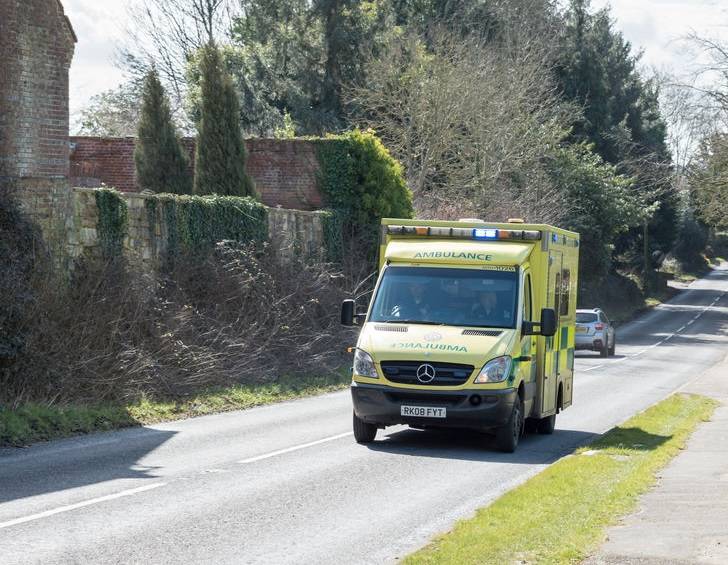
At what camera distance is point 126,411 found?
16.9 meters

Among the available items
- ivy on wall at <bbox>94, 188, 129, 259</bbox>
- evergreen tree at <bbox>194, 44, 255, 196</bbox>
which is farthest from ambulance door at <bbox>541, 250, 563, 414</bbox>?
evergreen tree at <bbox>194, 44, 255, 196</bbox>

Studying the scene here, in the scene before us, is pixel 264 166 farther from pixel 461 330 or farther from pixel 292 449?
pixel 292 449

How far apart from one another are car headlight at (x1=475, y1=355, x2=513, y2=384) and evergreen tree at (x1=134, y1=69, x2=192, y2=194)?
17848 millimetres

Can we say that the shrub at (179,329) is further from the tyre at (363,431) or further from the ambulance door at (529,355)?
the ambulance door at (529,355)

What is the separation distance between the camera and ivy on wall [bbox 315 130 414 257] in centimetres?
3316

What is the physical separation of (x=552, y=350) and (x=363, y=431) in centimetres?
307

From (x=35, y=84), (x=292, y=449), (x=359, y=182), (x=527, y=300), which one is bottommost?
(x=292, y=449)

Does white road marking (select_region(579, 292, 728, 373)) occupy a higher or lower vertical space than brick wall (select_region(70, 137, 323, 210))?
lower

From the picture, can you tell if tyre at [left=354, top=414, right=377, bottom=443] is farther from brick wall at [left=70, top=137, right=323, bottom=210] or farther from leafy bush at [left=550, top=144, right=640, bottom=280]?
leafy bush at [left=550, top=144, right=640, bottom=280]

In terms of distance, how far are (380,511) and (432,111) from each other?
33.6 meters

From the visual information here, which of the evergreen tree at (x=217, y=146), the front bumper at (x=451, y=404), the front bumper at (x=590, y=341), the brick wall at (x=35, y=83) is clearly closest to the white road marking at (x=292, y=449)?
the front bumper at (x=451, y=404)

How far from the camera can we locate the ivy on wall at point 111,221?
20.0 metres

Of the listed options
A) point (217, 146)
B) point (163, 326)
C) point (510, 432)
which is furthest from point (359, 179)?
point (510, 432)

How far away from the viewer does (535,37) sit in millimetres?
52625
